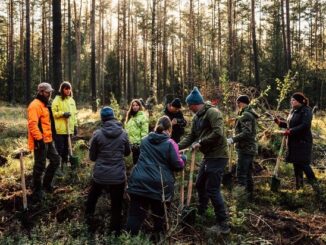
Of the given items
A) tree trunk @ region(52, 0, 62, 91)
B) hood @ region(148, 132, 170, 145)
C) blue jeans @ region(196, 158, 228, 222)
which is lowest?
blue jeans @ region(196, 158, 228, 222)

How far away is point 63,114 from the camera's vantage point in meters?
9.09

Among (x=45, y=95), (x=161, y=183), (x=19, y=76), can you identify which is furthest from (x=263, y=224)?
(x=19, y=76)

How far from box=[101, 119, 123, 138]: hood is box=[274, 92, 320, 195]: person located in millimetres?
4091

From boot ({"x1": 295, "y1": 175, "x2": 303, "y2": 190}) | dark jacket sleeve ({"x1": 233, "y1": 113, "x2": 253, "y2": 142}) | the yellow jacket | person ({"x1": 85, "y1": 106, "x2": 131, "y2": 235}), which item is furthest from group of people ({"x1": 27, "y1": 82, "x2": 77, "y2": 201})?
boot ({"x1": 295, "y1": 175, "x2": 303, "y2": 190})

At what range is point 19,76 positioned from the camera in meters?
43.3

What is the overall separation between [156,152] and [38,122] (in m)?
2.78

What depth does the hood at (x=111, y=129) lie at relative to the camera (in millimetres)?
6414

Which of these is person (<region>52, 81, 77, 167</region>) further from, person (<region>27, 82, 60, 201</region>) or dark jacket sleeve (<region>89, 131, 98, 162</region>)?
dark jacket sleeve (<region>89, 131, 98, 162</region>)

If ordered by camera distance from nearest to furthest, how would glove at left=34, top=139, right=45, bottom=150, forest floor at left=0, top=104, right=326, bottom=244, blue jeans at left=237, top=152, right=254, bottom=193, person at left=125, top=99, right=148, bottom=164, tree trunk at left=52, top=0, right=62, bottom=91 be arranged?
forest floor at left=0, top=104, right=326, bottom=244 → glove at left=34, top=139, right=45, bottom=150 → blue jeans at left=237, top=152, right=254, bottom=193 → person at left=125, top=99, right=148, bottom=164 → tree trunk at left=52, top=0, right=62, bottom=91

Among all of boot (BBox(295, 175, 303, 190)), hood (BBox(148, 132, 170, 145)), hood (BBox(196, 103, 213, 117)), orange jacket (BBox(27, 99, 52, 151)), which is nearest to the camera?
hood (BBox(148, 132, 170, 145))

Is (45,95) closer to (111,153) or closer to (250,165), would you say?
(111,153)

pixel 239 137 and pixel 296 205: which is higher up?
pixel 239 137

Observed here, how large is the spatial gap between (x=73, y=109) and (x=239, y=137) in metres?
3.75

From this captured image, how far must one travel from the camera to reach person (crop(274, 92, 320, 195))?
8.88 meters
